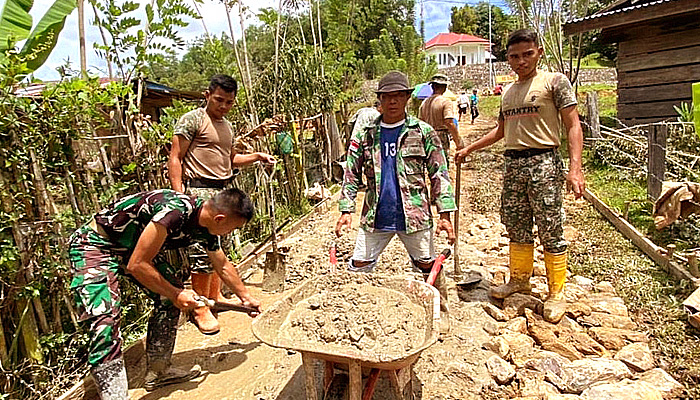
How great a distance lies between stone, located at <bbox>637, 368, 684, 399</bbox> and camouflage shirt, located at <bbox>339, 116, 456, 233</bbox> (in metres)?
1.39

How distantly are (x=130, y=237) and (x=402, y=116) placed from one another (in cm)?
175

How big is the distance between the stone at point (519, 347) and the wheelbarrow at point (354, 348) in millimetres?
815

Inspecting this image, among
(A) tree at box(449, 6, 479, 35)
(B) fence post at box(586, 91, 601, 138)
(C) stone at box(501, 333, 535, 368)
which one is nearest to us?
(C) stone at box(501, 333, 535, 368)

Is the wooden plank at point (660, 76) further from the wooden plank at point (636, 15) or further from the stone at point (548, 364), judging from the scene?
the stone at point (548, 364)

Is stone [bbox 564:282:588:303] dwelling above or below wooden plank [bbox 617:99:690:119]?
below

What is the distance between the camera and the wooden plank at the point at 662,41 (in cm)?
771

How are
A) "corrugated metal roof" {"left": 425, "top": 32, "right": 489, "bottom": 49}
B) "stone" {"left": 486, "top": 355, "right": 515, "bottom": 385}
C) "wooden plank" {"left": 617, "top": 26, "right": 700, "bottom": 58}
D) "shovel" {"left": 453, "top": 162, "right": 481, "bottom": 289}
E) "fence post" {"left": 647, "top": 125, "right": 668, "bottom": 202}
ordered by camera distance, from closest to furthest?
"stone" {"left": 486, "top": 355, "right": 515, "bottom": 385} < "shovel" {"left": 453, "top": 162, "right": 481, "bottom": 289} < "fence post" {"left": 647, "top": 125, "right": 668, "bottom": 202} < "wooden plank" {"left": 617, "top": 26, "right": 700, "bottom": 58} < "corrugated metal roof" {"left": 425, "top": 32, "right": 489, "bottom": 49}

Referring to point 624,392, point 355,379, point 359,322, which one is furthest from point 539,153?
point 355,379

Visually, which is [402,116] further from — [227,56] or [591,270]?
[227,56]

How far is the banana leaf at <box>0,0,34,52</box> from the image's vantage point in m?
3.36

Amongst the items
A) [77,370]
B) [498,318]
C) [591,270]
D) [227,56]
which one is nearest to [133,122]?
[77,370]

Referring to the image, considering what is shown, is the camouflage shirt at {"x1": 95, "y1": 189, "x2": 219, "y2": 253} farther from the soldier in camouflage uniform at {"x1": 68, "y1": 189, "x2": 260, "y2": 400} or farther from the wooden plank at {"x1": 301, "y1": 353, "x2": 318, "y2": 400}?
the wooden plank at {"x1": 301, "y1": 353, "x2": 318, "y2": 400}

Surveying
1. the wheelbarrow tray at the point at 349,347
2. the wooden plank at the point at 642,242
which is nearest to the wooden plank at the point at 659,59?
the wooden plank at the point at 642,242

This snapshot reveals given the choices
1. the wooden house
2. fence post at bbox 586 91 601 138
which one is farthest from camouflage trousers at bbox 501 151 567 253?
fence post at bbox 586 91 601 138
